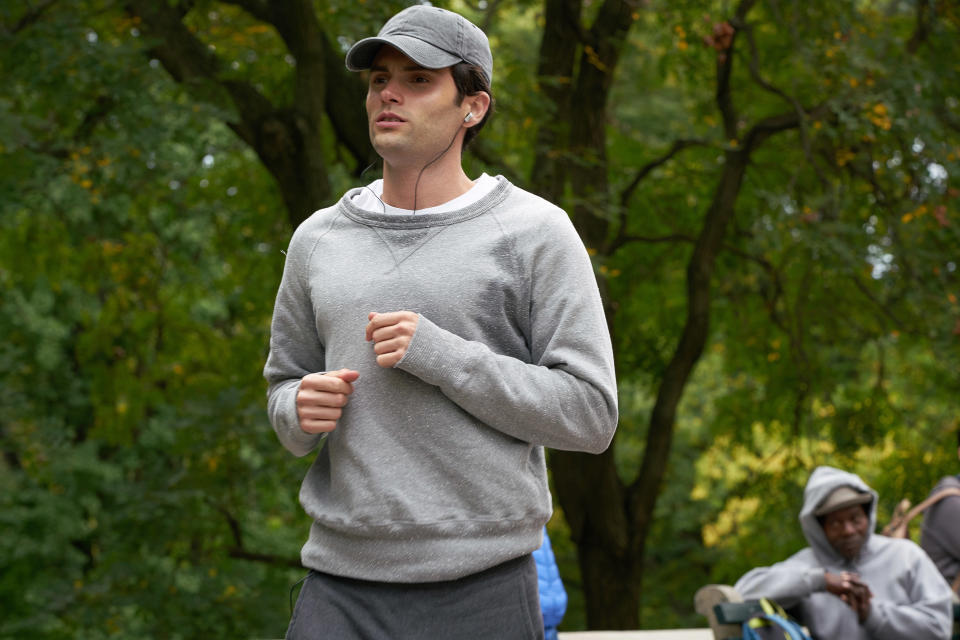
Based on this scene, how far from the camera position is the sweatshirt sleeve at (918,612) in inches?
158

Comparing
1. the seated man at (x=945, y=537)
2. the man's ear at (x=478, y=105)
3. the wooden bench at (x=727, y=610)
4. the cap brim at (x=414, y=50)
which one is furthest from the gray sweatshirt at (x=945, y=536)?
the cap brim at (x=414, y=50)

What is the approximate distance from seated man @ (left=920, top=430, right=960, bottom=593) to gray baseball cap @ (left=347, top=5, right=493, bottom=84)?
12.5 ft

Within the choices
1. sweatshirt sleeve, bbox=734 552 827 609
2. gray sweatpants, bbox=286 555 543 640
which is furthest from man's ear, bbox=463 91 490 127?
sweatshirt sleeve, bbox=734 552 827 609

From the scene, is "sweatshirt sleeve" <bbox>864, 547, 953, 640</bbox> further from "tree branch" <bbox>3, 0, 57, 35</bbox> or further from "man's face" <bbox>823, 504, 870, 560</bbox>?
"tree branch" <bbox>3, 0, 57, 35</bbox>

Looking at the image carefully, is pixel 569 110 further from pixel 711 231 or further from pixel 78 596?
pixel 78 596

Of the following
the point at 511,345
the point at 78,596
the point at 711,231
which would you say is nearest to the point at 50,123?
the point at 78,596

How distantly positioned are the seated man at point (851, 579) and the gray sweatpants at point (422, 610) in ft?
8.30

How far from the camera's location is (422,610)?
162cm

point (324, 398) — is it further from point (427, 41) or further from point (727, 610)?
point (727, 610)

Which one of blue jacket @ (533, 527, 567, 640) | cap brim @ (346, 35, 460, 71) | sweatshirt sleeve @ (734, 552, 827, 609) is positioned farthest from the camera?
sweatshirt sleeve @ (734, 552, 827, 609)

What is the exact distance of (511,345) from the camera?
169cm

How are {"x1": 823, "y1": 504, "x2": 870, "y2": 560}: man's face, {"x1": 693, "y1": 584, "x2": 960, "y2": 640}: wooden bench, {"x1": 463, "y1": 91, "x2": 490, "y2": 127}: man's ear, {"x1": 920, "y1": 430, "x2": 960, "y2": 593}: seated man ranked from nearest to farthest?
1. {"x1": 463, "y1": 91, "x2": 490, "y2": 127}: man's ear
2. {"x1": 693, "y1": 584, "x2": 960, "y2": 640}: wooden bench
3. {"x1": 823, "y1": 504, "x2": 870, "y2": 560}: man's face
4. {"x1": 920, "y1": 430, "x2": 960, "y2": 593}: seated man

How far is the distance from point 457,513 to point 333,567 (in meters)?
0.21

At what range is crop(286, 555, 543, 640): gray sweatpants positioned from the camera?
162 centimetres
